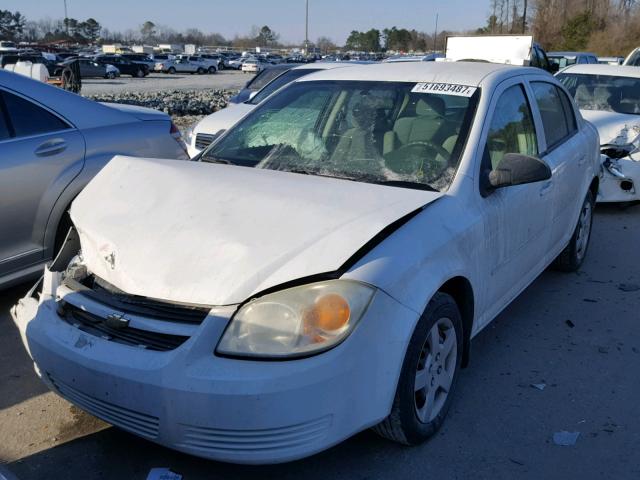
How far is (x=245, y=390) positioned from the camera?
87.8 inches

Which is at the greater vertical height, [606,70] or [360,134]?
[606,70]

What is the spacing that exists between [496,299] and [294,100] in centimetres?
174

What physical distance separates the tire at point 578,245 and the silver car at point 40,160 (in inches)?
141

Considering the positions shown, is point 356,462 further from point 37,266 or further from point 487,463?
point 37,266

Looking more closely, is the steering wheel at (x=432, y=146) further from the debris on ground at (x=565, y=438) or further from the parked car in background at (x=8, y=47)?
the parked car in background at (x=8, y=47)

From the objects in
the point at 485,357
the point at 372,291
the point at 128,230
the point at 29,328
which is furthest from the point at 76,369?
the point at 485,357

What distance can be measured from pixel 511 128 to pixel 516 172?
0.66 metres

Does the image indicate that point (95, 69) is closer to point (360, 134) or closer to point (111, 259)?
point (360, 134)

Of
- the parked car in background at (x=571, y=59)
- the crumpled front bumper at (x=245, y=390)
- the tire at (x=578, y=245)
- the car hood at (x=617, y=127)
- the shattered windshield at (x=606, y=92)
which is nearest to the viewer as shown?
the crumpled front bumper at (x=245, y=390)

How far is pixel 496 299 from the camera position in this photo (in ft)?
11.6

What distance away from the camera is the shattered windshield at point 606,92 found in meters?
8.42

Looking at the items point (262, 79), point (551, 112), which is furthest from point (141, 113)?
point (262, 79)

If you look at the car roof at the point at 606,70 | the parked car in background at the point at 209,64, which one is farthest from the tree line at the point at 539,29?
the car roof at the point at 606,70

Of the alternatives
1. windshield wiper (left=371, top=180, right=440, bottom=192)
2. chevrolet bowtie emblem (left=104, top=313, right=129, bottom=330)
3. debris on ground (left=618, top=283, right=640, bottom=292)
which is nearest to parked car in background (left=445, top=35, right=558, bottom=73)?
debris on ground (left=618, top=283, right=640, bottom=292)
